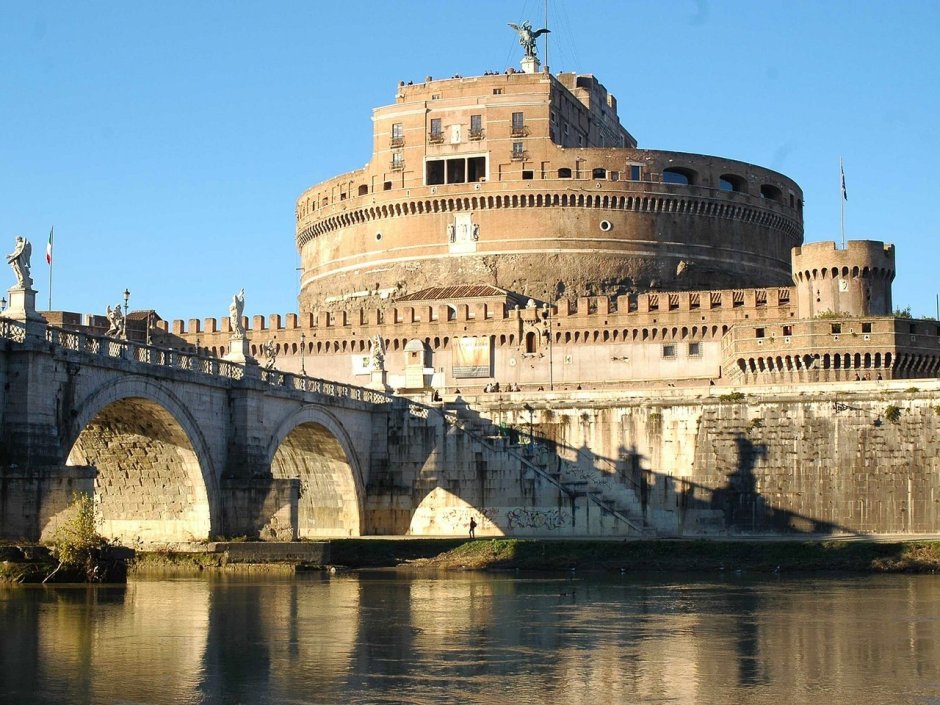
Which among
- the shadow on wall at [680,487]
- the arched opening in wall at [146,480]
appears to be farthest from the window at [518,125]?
the arched opening in wall at [146,480]

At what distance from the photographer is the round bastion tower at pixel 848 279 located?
62656mm

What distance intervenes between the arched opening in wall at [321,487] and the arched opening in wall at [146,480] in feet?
32.5

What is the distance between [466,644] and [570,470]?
30060 millimetres

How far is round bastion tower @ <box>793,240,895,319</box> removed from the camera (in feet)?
206

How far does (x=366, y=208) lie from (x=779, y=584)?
52095mm

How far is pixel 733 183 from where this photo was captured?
84.7 meters

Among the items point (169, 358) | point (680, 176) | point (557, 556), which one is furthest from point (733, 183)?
point (169, 358)

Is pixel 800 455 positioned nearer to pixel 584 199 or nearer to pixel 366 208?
pixel 584 199

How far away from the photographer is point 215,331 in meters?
81.0

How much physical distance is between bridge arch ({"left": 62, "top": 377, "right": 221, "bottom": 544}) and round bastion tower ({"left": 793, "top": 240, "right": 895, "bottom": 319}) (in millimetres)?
30654

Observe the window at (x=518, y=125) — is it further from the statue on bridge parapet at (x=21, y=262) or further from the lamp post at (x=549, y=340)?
the statue on bridge parapet at (x=21, y=262)

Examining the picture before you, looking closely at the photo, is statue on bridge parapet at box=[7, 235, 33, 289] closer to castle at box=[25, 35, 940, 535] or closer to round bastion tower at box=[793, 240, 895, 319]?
castle at box=[25, 35, 940, 535]

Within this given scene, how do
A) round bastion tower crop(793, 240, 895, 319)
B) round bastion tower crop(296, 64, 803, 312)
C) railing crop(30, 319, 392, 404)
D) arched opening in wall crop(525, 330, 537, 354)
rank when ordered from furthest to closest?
round bastion tower crop(296, 64, 803, 312)
arched opening in wall crop(525, 330, 537, 354)
round bastion tower crop(793, 240, 895, 319)
railing crop(30, 319, 392, 404)

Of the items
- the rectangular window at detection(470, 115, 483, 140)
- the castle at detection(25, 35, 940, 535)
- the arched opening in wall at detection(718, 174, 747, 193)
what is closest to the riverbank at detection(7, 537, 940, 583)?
the castle at detection(25, 35, 940, 535)
